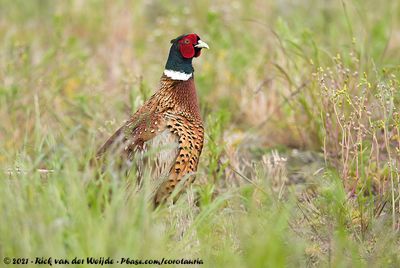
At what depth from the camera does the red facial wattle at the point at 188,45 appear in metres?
4.95

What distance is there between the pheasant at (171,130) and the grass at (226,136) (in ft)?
0.61

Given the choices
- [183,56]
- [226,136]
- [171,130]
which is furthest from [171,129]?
[226,136]

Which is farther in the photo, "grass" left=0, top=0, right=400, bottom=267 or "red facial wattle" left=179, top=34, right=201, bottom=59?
"red facial wattle" left=179, top=34, right=201, bottom=59

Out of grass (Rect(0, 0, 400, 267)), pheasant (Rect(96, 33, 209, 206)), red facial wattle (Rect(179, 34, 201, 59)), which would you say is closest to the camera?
grass (Rect(0, 0, 400, 267))

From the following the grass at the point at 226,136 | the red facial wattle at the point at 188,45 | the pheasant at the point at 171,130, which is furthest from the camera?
the red facial wattle at the point at 188,45

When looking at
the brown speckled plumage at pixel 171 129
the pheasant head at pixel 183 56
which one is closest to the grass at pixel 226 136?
the brown speckled plumage at pixel 171 129

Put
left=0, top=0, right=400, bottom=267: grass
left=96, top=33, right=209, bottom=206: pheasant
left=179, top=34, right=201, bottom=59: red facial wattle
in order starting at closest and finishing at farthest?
1. left=0, top=0, right=400, bottom=267: grass
2. left=96, top=33, right=209, bottom=206: pheasant
3. left=179, top=34, right=201, bottom=59: red facial wattle

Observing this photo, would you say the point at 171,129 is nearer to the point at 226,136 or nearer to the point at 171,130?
the point at 171,130

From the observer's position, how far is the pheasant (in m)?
4.54

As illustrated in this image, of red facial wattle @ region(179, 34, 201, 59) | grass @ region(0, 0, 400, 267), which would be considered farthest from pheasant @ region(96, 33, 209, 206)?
grass @ region(0, 0, 400, 267)

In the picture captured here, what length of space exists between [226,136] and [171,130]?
4.56 feet

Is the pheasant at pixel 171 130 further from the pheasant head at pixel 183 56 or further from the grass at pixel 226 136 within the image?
the grass at pixel 226 136

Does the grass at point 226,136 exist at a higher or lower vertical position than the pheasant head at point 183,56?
lower

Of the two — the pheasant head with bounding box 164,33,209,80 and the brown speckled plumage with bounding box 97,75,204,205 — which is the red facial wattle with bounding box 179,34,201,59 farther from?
the brown speckled plumage with bounding box 97,75,204,205
